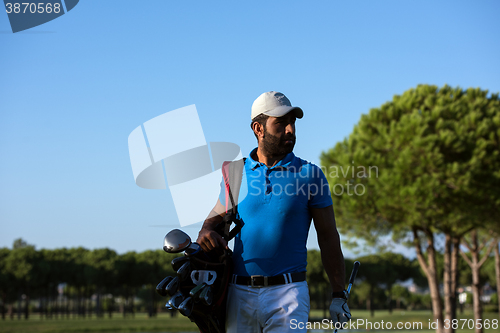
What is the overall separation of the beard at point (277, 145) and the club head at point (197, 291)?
105 centimetres

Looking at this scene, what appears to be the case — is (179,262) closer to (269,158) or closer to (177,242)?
(177,242)

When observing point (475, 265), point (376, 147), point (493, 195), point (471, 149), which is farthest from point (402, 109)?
point (475, 265)

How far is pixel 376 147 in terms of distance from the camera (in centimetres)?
2455

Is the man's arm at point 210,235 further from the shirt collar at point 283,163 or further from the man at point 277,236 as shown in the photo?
the shirt collar at point 283,163

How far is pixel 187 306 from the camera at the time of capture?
3201 mm

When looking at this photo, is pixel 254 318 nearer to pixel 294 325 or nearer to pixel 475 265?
pixel 294 325

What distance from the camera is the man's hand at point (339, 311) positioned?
3572 millimetres

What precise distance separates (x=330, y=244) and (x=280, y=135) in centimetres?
86

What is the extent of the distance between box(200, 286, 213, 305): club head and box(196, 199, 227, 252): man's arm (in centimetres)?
27

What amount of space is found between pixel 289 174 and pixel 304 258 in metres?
0.60

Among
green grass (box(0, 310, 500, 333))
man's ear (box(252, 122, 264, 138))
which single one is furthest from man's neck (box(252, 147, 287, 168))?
green grass (box(0, 310, 500, 333))

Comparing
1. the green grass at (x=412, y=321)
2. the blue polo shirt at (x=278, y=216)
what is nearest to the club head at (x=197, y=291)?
the blue polo shirt at (x=278, y=216)

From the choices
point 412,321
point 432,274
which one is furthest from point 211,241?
point 412,321

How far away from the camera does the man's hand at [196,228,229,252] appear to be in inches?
134
